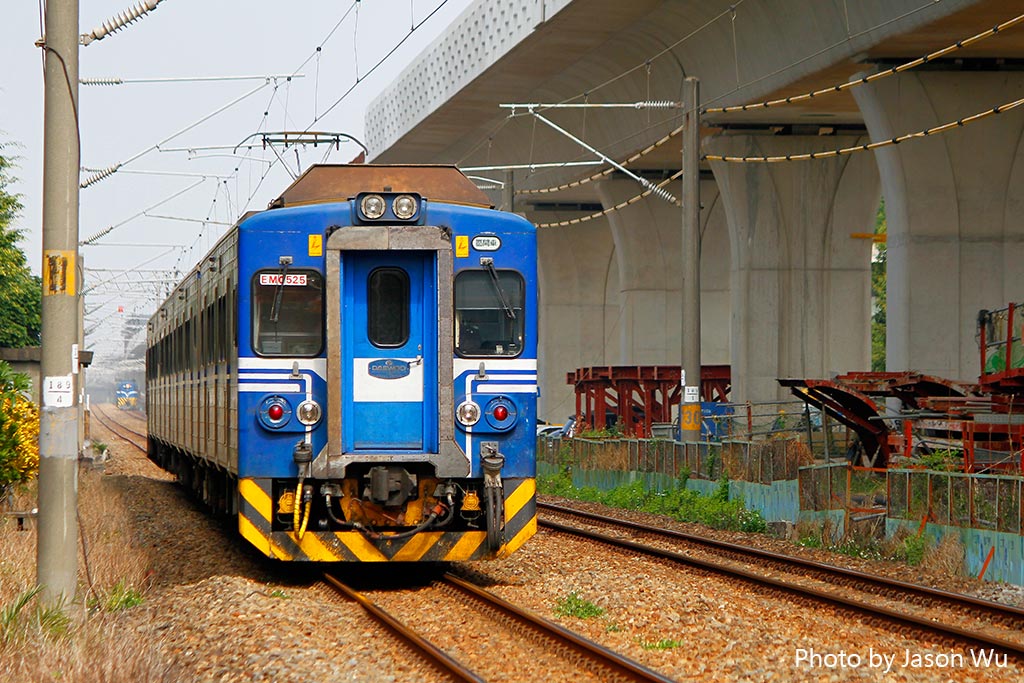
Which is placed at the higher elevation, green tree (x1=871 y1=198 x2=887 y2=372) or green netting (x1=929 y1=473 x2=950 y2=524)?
green tree (x1=871 y1=198 x2=887 y2=372)

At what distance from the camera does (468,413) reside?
1190 cm

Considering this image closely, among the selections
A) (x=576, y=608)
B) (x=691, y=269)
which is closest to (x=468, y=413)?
(x=576, y=608)

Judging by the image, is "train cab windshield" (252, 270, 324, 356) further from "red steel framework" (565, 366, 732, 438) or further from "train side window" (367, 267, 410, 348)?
Answer: "red steel framework" (565, 366, 732, 438)

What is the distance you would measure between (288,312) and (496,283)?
175 centimetres

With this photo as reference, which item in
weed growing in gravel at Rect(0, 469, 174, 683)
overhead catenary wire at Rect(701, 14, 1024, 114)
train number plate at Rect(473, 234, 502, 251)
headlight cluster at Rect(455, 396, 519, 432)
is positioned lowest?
weed growing in gravel at Rect(0, 469, 174, 683)

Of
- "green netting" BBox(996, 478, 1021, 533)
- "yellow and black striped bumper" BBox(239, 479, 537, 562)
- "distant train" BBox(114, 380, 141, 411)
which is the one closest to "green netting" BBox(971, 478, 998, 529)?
"green netting" BBox(996, 478, 1021, 533)

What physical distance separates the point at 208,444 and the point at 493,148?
36233 mm

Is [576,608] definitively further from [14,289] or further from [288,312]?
[14,289]

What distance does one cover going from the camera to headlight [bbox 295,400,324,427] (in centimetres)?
1177

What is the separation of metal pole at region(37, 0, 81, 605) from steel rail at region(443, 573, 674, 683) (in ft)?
10.2

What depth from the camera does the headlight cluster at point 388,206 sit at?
11836 millimetres

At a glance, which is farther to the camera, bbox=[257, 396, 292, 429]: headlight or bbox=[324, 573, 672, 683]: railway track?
bbox=[257, 396, 292, 429]: headlight

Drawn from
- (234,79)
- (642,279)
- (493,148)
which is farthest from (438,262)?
(493,148)

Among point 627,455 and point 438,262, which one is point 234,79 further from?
point 438,262
